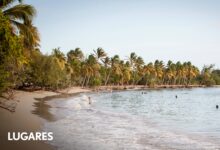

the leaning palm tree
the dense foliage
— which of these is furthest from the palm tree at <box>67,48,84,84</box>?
the leaning palm tree

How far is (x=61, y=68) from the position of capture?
219ft

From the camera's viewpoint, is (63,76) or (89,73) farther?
(89,73)

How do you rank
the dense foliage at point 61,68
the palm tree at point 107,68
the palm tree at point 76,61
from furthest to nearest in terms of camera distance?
the palm tree at point 107,68 < the palm tree at point 76,61 < the dense foliage at point 61,68

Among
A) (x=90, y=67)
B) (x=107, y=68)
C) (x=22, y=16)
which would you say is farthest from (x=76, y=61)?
(x=22, y=16)

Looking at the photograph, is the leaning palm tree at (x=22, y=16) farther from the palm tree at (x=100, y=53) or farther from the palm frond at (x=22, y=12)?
the palm tree at (x=100, y=53)

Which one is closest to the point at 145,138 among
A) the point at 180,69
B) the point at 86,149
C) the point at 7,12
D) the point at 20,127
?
the point at 86,149

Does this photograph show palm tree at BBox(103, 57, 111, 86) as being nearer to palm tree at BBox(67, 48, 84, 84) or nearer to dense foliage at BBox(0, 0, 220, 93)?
dense foliage at BBox(0, 0, 220, 93)

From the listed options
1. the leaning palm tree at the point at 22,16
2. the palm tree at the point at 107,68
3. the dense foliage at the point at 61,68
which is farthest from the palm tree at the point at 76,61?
the leaning palm tree at the point at 22,16

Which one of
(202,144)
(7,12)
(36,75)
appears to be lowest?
(202,144)

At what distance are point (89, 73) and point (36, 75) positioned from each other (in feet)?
139

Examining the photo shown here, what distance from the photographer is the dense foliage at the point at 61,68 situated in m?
18.2

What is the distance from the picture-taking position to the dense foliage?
59.8 feet

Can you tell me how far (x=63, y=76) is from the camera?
2559 inches

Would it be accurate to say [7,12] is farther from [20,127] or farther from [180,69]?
[180,69]
